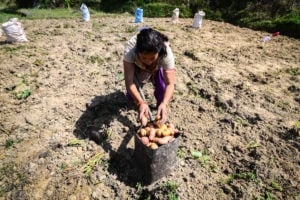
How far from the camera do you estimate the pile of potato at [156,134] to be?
6.66ft

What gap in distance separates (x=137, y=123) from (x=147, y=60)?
1.11 m

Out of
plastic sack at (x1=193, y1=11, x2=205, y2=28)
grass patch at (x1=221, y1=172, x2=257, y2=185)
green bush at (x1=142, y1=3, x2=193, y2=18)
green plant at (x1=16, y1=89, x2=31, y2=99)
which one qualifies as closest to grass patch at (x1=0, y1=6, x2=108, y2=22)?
green bush at (x1=142, y1=3, x2=193, y2=18)

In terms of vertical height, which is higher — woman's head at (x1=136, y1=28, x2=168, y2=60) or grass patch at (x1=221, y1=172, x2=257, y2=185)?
woman's head at (x1=136, y1=28, x2=168, y2=60)

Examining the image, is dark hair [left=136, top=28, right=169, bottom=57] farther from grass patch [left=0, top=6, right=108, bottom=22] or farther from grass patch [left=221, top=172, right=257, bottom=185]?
grass patch [left=0, top=6, right=108, bottom=22]

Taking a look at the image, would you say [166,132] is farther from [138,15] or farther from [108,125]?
[138,15]

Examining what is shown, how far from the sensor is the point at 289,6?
6215 millimetres

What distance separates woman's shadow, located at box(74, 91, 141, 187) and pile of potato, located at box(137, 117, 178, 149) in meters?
0.58

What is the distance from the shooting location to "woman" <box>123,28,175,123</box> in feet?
6.79

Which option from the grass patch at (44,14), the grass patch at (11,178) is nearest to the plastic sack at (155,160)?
the grass patch at (11,178)

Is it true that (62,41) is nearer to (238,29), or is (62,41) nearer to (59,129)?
(59,129)

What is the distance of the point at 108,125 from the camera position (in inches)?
118

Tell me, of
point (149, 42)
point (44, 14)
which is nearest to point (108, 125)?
point (149, 42)

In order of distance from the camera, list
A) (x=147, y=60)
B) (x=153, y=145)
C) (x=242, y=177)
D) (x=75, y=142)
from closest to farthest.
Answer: (x=153, y=145), (x=147, y=60), (x=242, y=177), (x=75, y=142)

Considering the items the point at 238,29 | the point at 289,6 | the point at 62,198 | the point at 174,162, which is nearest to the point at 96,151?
the point at 62,198
